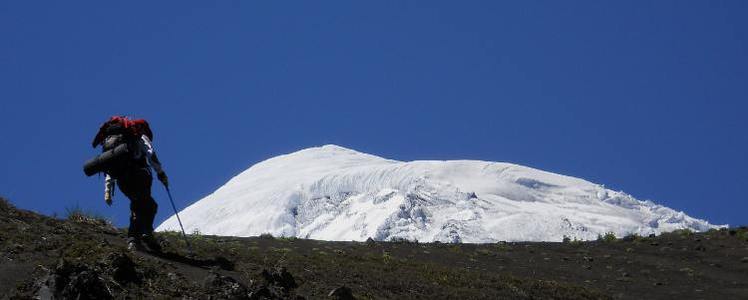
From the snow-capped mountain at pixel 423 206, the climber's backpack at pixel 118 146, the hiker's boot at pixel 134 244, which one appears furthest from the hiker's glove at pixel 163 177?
the snow-capped mountain at pixel 423 206

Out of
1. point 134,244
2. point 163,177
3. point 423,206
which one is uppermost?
point 423,206

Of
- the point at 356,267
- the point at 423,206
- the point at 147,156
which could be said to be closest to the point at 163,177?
the point at 147,156

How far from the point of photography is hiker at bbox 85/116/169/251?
1650 centimetres

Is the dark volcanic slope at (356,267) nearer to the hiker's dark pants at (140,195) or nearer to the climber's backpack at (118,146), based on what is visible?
the hiker's dark pants at (140,195)

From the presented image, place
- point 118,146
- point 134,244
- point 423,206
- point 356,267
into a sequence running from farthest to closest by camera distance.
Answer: point 423,206 < point 356,267 < point 118,146 < point 134,244

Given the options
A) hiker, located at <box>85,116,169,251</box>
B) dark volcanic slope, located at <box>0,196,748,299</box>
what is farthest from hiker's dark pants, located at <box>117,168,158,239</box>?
dark volcanic slope, located at <box>0,196,748,299</box>

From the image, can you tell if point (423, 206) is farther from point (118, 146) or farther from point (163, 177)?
point (118, 146)

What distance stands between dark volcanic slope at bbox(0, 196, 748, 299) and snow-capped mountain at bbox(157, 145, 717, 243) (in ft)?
216

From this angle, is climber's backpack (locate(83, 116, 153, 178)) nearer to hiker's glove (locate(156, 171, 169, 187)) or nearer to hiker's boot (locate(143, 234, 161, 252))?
hiker's glove (locate(156, 171, 169, 187))

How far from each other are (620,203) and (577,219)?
65.5ft

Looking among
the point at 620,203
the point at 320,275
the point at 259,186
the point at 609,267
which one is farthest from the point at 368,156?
the point at 320,275

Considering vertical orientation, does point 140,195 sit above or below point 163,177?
below

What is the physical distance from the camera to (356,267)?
20.2 metres

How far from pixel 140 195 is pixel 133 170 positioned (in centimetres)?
44
